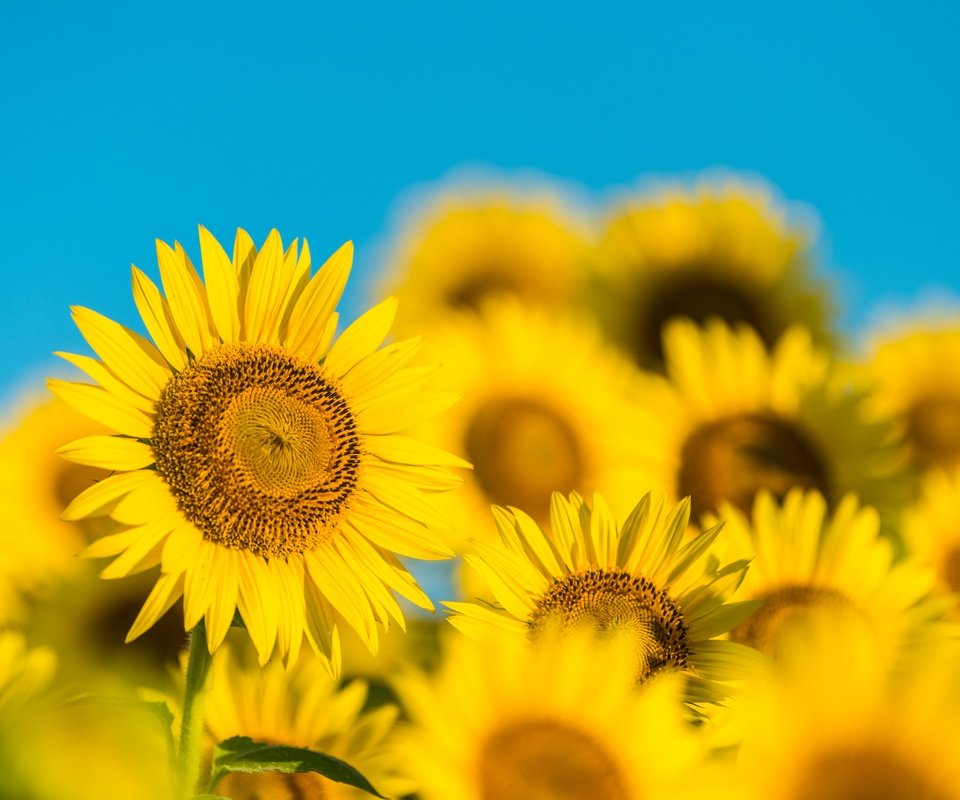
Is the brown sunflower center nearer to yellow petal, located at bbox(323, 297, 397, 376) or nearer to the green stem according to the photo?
the green stem

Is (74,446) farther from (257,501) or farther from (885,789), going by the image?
(885,789)

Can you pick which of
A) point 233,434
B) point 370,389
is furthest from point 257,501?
point 370,389

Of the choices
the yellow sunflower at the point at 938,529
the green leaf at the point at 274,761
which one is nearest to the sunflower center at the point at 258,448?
the green leaf at the point at 274,761

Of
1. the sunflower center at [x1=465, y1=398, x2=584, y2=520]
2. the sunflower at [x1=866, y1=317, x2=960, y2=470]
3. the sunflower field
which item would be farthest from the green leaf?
the sunflower at [x1=866, y1=317, x2=960, y2=470]

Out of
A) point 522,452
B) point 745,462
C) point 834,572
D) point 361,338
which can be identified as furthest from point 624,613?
point 522,452

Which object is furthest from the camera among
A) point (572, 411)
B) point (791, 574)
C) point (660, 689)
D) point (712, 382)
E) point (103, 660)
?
point (572, 411)

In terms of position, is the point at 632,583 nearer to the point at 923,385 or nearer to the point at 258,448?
the point at 258,448

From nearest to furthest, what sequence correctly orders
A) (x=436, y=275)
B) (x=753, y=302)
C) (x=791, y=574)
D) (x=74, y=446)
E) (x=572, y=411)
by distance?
(x=74, y=446) < (x=791, y=574) < (x=572, y=411) < (x=753, y=302) < (x=436, y=275)
